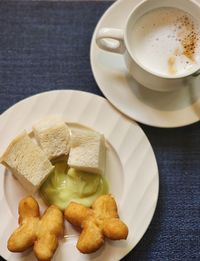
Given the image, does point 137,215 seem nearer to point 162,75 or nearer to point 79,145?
point 79,145

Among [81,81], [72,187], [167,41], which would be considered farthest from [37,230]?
[167,41]

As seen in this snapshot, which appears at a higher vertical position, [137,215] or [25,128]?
[25,128]

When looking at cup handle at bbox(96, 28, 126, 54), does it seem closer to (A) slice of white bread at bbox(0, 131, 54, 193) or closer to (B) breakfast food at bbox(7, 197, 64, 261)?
(A) slice of white bread at bbox(0, 131, 54, 193)

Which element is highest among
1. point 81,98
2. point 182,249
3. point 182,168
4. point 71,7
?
point 71,7

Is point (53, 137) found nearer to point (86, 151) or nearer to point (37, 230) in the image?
point (86, 151)

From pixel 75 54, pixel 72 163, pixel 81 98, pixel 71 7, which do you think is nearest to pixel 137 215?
pixel 72 163

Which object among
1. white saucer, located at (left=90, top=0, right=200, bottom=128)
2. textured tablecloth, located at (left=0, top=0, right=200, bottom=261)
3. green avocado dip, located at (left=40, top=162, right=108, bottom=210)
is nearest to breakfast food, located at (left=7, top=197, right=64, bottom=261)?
green avocado dip, located at (left=40, top=162, right=108, bottom=210)

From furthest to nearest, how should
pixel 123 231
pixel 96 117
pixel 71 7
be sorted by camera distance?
pixel 71 7
pixel 96 117
pixel 123 231

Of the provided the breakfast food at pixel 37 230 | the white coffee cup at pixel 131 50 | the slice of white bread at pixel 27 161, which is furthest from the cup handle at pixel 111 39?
the breakfast food at pixel 37 230
